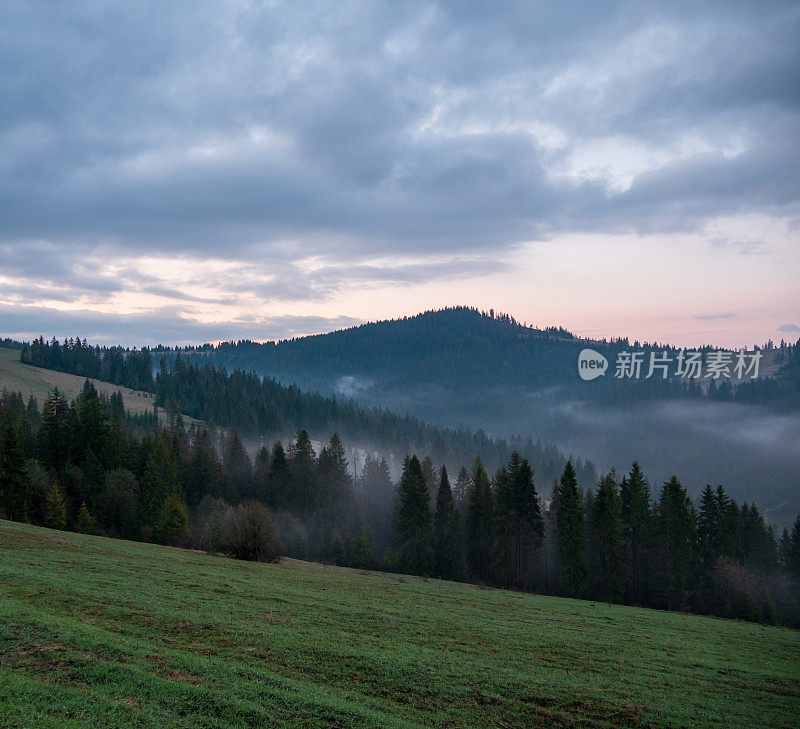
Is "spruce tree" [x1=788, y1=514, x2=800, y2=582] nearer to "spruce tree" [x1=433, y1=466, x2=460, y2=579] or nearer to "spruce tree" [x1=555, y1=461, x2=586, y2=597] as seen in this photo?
"spruce tree" [x1=555, y1=461, x2=586, y2=597]

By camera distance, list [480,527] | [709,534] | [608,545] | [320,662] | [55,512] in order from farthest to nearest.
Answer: [480,527]
[709,534]
[608,545]
[55,512]
[320,662]

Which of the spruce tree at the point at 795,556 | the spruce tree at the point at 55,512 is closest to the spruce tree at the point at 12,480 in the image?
the spruce tree at the point at 55,512

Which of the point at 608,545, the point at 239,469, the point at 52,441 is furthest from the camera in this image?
the point at 239,469

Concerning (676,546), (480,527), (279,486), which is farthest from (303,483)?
(676,546)

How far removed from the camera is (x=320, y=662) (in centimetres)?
1819

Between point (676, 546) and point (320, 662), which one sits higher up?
point (320, 662)

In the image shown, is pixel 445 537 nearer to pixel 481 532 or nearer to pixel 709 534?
pixel 481 532

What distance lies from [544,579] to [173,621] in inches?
2874

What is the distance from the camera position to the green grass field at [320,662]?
520 inches

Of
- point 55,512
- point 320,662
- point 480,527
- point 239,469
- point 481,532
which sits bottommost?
point 481,532

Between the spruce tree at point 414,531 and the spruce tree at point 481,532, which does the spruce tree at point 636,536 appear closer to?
the spruce tree at point 481,532

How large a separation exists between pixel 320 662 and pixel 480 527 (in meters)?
66.6

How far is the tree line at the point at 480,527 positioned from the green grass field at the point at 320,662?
28762mm

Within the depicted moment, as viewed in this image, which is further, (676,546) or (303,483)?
(303,483)
